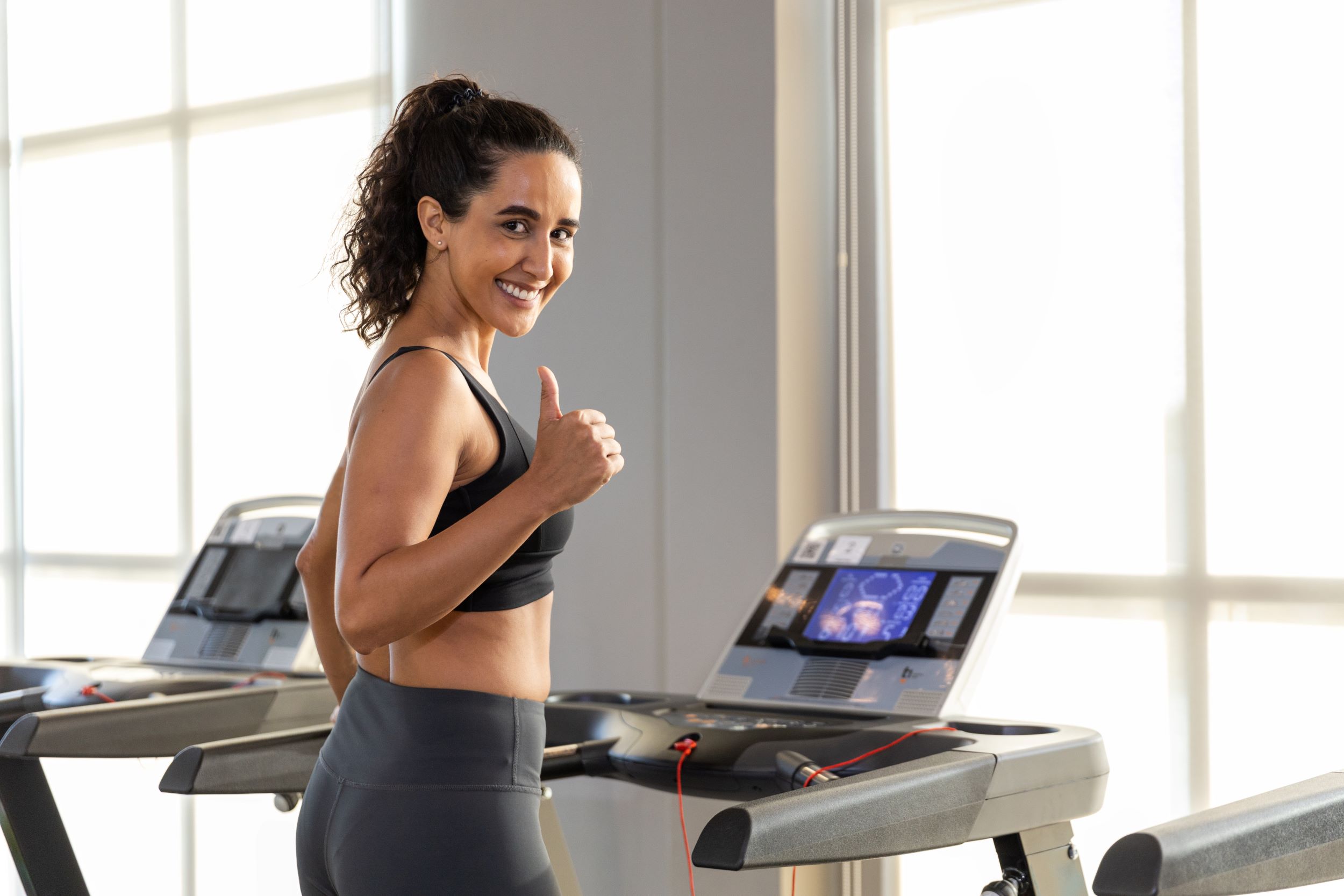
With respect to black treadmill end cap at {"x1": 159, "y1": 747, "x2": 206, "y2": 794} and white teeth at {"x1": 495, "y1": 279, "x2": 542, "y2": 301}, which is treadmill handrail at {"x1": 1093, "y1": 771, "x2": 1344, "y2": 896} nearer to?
white teeth at {"x1": 495, "y1": 279, "x2": 542, "y2": 301}

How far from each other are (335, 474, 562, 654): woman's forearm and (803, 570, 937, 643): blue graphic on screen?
3.20 feet

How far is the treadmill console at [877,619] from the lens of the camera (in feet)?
6.67

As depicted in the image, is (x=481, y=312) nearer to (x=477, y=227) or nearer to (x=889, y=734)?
(x=477, y=227)

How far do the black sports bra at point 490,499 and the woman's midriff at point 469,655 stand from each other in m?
0.02

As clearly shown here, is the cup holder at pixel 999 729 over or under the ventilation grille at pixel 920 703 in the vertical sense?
under

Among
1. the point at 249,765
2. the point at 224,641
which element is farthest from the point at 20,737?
the point at 224,641

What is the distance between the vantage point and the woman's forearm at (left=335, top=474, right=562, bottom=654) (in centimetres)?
124

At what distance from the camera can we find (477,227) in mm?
1438

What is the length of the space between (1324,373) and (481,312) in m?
1.71

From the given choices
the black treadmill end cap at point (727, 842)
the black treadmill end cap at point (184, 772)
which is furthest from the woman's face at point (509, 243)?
the black treadmill end cap at point (184, 772)

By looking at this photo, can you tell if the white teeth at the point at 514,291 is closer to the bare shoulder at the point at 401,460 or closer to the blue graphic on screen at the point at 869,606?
the bare shoulder at the point at 401,460

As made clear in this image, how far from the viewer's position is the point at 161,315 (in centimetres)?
406

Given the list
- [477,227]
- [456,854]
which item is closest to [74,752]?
[456,854]

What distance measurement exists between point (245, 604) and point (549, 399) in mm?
1766
